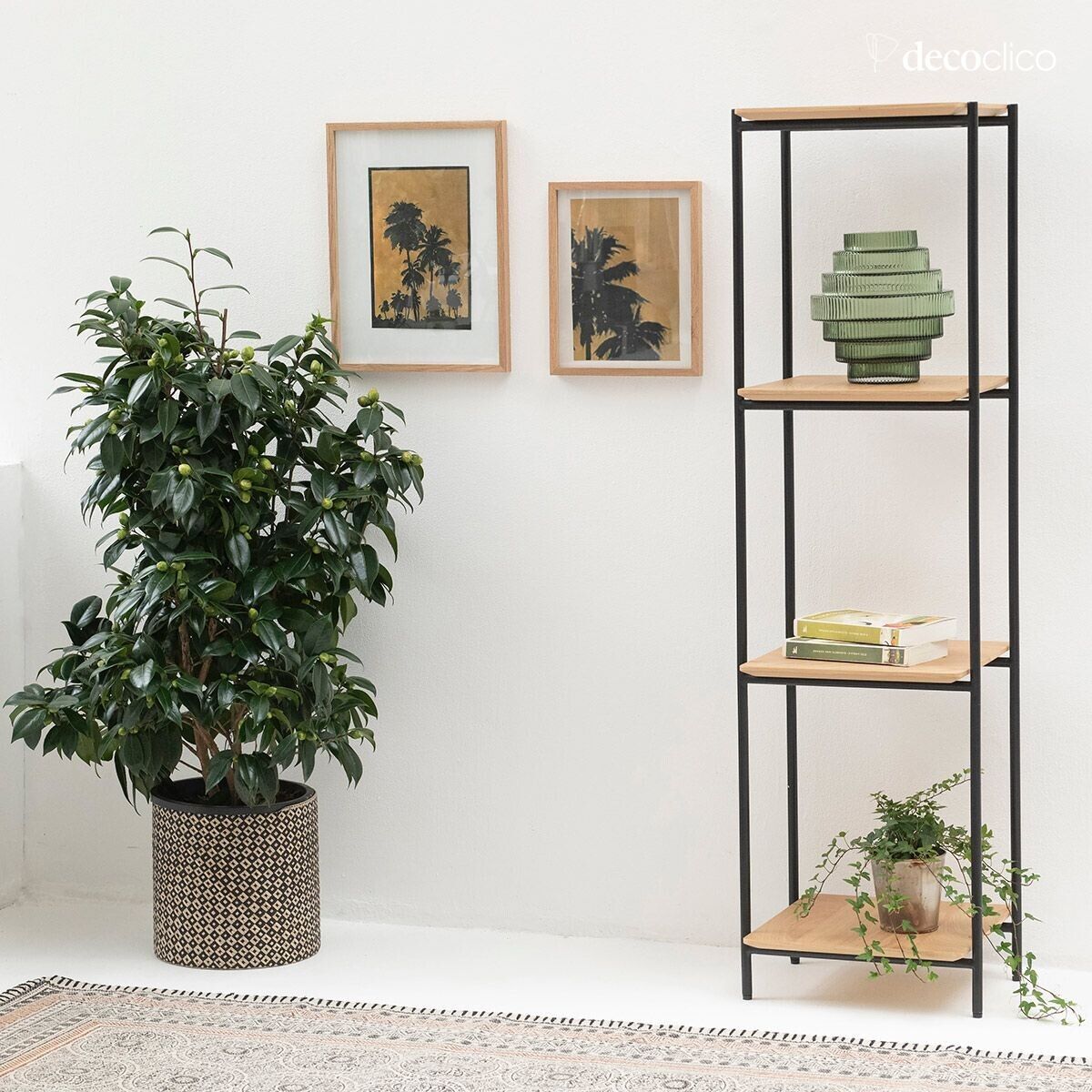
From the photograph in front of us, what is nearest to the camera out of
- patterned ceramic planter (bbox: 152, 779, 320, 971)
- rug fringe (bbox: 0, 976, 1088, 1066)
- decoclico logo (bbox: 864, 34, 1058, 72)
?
rug fringe (bbox: 0, 976, 1088, 1066)

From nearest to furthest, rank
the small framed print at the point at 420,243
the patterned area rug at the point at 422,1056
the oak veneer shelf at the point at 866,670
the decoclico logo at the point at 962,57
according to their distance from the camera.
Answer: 1. the patterned area rug at the point at 422,1056
2. the oak veneer shelf at the point at 866,670
3. the decoclico logo at the point at 962,57
4. the small framed print at the point at 420,243

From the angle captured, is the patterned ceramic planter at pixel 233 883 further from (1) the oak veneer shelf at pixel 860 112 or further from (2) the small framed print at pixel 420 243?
(1) the oak veneer shelf at pixel 860 112

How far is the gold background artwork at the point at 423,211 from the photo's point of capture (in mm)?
3516

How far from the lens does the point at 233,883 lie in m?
3.35

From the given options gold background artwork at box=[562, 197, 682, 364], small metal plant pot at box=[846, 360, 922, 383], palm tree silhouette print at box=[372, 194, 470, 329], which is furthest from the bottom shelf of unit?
palm tree silhouette print at box=[372, 194, 470, 329]

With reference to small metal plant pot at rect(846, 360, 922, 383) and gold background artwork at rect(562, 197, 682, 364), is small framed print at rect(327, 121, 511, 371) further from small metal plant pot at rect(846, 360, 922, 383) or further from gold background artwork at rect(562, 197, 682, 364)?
small metal plant pot at rect(846, 360, 922, 383)

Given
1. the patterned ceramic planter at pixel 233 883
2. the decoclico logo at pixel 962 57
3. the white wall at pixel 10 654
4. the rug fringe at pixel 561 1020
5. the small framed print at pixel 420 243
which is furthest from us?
the white wall at pixel 10 654

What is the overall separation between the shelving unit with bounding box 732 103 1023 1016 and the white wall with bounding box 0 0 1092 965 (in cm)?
9

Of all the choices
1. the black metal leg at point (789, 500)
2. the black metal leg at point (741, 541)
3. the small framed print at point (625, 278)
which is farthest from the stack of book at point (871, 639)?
the small framed print at point (625, 278)

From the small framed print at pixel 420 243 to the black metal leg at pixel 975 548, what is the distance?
98cm

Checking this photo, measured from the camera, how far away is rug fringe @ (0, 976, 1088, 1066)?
2.88 meters

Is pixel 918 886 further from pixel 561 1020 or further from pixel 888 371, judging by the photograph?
pixel 888 371

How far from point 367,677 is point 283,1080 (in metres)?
1.08

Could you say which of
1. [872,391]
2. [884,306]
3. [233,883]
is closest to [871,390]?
[872,391]
